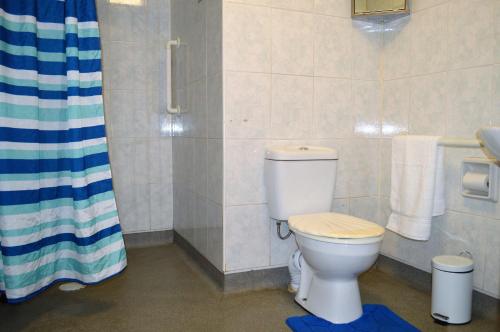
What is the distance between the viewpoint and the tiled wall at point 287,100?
2148 millimetres

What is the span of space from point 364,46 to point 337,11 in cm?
28

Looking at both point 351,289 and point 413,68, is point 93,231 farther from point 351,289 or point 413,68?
point 413,68

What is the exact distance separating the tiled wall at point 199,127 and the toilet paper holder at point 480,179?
1265 mm

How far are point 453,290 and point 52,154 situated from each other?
2.02 metres

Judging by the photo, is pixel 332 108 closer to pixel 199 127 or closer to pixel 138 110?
pixel 199 127

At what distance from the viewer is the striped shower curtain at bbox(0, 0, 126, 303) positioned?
69.7 inches

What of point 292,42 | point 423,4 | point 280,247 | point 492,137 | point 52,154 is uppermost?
point 423,4

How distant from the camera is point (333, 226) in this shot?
6.06 feet

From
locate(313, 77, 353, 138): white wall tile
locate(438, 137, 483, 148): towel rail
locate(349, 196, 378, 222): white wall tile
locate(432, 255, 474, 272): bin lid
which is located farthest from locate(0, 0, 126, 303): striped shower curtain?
locate(438, 137, 483, 148): towel rail

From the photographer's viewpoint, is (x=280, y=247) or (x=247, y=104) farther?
(x=280, y=247)

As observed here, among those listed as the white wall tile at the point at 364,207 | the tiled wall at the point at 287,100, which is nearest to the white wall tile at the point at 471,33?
the tiled wall at the point at 287,100

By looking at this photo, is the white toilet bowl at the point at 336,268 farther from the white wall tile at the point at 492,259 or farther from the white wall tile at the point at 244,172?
the white wall tile at the point at 492,259

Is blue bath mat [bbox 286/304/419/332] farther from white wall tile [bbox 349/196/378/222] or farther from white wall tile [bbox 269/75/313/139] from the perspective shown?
white wall tile [bbox 269/75/313/139]

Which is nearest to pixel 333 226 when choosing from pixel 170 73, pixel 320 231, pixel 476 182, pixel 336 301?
pixel 320 231
